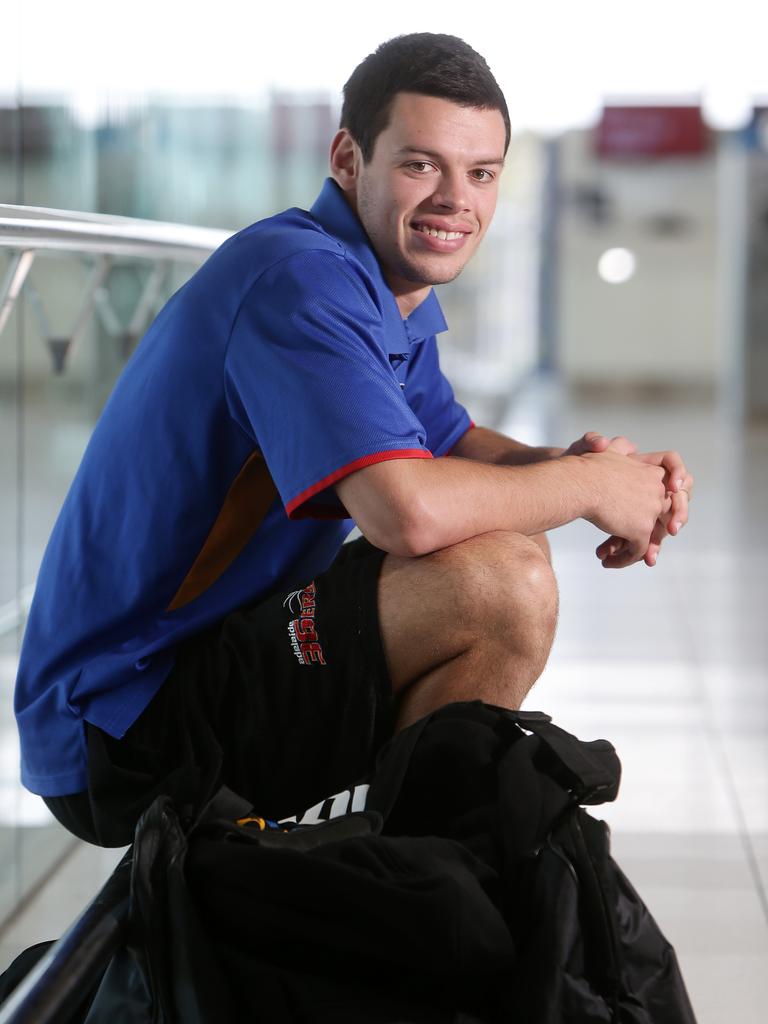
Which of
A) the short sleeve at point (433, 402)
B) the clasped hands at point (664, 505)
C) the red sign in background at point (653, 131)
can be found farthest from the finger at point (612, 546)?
the red sign in background at point (653, 131)

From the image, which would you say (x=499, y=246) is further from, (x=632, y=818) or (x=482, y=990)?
(x=482, y=990)

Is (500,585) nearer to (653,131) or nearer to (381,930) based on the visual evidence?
(381,930)

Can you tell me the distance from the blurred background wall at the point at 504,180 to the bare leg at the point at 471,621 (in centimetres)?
80

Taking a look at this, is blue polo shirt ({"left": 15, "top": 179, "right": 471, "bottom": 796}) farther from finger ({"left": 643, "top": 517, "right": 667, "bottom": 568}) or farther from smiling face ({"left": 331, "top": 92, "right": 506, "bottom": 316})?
finger ({"left": 643, "top": 517, "right": 667, "bottom": 568})

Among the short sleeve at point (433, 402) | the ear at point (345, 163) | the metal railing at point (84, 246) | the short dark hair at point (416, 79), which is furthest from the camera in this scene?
the short sleeve at point (433, 402)

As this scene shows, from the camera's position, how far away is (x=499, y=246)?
884cm

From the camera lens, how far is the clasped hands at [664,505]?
5.90 feet

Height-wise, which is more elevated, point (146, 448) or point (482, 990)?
point (146, 448)

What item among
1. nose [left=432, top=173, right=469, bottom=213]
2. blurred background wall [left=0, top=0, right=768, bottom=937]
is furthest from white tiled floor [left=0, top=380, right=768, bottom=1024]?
nose [left=432, top=173, right=469, bottom=213]

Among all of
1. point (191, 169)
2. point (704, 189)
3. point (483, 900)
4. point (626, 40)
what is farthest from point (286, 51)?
point (704, 189)

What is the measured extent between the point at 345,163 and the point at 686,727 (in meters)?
1.57

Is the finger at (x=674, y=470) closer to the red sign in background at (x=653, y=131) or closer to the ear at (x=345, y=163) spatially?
the ear at (x=345, y=163)

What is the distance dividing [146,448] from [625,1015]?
0.80 m

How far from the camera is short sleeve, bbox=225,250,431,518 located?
4.68 feet
